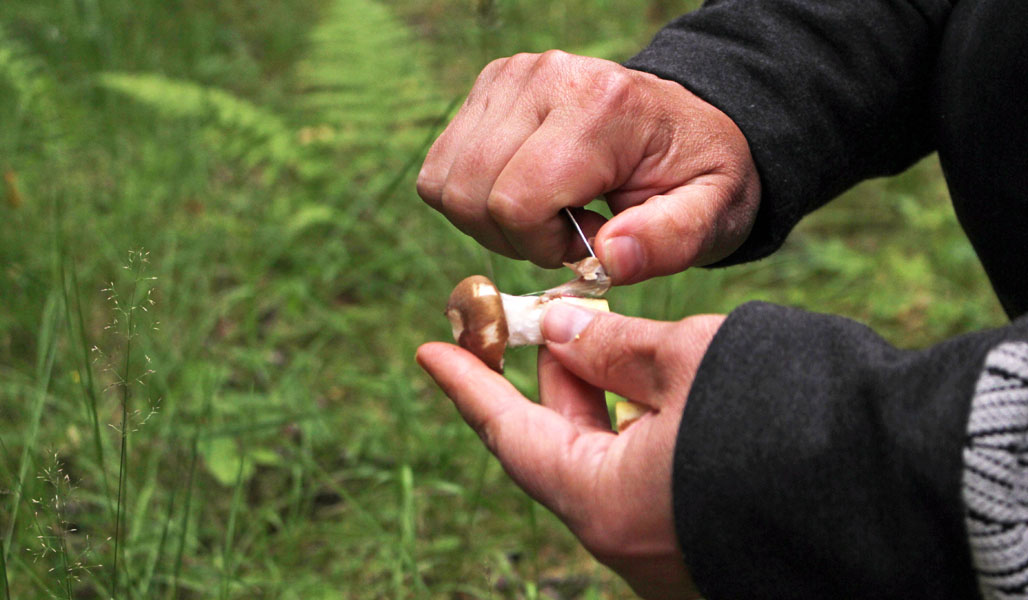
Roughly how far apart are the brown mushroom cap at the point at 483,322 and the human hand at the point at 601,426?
0.23ft

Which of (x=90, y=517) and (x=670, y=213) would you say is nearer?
(x=670, y=213)

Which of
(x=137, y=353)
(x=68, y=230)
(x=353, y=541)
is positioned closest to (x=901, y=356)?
(x=353, y=541)

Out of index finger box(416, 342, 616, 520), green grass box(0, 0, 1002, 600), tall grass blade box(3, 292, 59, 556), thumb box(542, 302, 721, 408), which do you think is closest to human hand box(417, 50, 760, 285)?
thumb box(542, 302, 721, 408)

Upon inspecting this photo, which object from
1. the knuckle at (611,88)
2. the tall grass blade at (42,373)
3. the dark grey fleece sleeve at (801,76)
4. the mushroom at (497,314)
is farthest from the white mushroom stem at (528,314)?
the tall grass blade at (42,373)

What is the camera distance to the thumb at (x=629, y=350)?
801 mm

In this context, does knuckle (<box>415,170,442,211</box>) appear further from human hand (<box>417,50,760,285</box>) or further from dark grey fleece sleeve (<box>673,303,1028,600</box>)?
dark grey fleece sleeve (<box>673,303,1028,600</box>)

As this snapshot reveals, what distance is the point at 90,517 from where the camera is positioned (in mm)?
1446

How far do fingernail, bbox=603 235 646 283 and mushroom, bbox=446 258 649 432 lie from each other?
0.14 feet

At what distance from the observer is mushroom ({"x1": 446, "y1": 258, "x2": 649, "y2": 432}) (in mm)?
1045

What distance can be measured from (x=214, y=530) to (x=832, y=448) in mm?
1136

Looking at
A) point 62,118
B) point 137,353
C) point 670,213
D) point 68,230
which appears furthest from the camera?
point 62,118

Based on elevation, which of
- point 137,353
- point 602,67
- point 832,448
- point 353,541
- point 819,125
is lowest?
point 353,541

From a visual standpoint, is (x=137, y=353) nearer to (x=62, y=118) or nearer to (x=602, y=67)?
(x=62, y=118)

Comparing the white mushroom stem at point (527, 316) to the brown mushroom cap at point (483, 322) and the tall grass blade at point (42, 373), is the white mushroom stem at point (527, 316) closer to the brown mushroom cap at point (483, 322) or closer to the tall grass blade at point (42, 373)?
the brown mushroom cap at point (483, 322)
